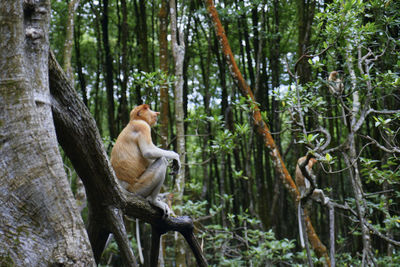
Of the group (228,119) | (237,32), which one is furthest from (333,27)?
(237,32)

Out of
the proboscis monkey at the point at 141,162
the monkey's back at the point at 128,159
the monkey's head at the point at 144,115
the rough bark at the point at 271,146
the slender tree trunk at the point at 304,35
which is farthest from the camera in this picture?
the slender tree trunk at the point at 304,35

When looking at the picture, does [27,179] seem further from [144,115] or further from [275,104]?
[275,104]

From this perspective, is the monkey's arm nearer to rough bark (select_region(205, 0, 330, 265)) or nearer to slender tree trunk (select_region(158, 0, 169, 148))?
slender tree trunk (select_region(158, 0, 169, 148))

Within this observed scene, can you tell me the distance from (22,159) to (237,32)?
796 cm

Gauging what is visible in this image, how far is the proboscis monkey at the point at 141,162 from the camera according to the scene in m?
3.81

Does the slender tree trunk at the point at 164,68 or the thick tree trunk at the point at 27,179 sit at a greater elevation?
the slender tree trunk at the point at 164,68

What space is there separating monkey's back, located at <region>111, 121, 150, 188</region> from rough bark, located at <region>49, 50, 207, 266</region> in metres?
0.56

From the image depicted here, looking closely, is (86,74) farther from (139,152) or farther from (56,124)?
(56,124)

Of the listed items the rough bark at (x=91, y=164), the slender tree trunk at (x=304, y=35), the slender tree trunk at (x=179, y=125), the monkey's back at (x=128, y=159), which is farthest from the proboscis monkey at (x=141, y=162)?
the slender tree trunk at (x=304, y=35)

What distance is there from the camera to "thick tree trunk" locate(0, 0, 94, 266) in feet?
6.97

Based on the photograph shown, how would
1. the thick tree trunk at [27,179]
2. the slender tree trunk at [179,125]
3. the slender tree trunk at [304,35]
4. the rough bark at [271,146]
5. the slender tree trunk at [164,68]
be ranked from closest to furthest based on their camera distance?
the thick tree trunk at [27,179], the slender tree trunk at [179,125], the rough bark at [271,146], the slender tree trunk at [164,68], the slender tree trunk at [304,35]

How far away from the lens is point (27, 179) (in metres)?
2.15

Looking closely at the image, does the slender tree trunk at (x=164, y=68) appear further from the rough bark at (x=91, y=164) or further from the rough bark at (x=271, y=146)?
the rough bark at (x=91, y=164)

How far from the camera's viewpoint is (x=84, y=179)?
9.61 feet
